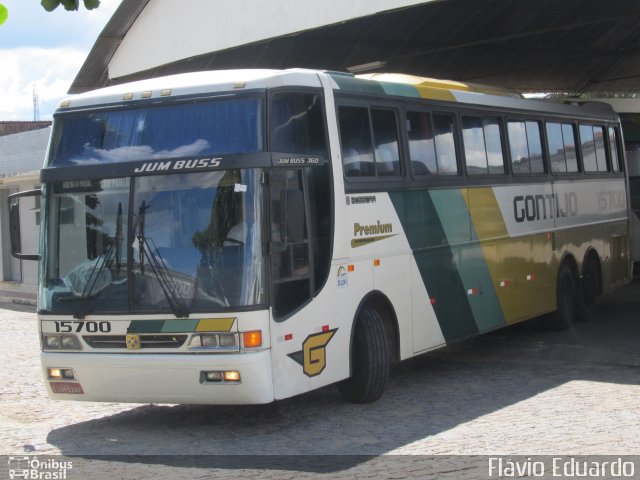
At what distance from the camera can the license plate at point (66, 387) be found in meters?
9.05

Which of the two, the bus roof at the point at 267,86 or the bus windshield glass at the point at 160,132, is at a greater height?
the bus roof at the point at 267,86

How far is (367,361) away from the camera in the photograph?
387 inches

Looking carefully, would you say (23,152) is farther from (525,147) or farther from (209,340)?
(209,340)

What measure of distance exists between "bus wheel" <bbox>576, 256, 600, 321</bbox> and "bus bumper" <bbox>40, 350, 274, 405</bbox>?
853 centimetres

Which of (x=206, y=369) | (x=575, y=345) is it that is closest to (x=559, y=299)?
(x=575, y=345)

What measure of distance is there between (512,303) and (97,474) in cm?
707

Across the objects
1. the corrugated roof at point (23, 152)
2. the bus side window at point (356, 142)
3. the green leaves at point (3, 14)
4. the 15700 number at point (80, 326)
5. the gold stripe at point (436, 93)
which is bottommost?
the 15700 number at point (80, 326)

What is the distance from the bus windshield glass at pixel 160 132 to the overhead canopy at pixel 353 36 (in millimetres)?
7260

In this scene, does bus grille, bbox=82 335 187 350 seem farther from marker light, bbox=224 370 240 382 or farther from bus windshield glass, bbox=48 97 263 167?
bus windshield glass, bbox=48 97 263 167

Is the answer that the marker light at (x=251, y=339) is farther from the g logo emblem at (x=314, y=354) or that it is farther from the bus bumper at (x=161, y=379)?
the g logo emblem at (x=314, y=354)

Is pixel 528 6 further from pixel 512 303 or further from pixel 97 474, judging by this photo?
pixel 97 474

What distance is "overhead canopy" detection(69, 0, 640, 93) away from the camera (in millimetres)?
18453

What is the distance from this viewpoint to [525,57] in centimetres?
2755

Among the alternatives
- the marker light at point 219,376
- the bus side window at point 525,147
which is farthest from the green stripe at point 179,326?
the bus side window at point 525,147
